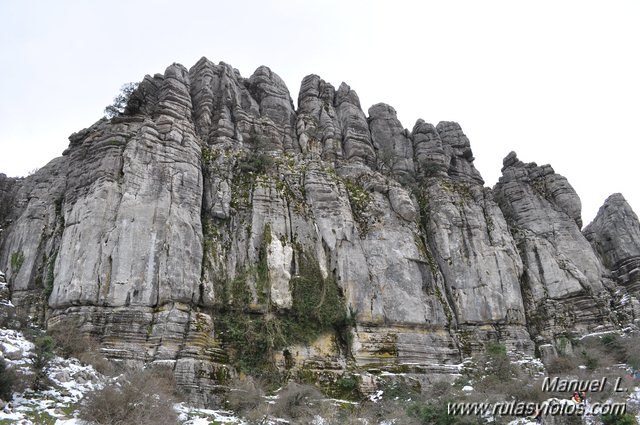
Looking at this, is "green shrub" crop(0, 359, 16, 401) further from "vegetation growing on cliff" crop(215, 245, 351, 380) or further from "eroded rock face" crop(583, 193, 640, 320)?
"eroded rock face" crop(583, 193, 640, 320)

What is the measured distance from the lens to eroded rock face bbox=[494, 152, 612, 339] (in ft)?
122

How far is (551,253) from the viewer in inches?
1624

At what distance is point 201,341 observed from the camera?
25984 mm

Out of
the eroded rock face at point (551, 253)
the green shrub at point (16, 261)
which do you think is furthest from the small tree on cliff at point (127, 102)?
the eroded rock face at point (551, 253)

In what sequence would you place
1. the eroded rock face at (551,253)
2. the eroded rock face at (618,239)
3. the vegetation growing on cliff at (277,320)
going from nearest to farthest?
the vegetation growing on cliff at (277,320) → the eroded rock face at (551,253) → the eroded rock face at (618,239)

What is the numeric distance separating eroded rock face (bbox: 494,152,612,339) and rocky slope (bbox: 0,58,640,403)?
151 millimetres

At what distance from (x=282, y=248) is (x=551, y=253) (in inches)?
924

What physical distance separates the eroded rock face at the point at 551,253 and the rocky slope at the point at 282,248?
0.50 ft

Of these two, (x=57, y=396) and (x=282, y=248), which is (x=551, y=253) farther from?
(x=57, y=396)

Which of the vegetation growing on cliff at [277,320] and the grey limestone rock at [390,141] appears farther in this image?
the grey limestone rock at [390,141]

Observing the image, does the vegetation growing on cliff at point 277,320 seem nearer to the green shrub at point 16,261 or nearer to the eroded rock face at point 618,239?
the green shrub at point 16,261

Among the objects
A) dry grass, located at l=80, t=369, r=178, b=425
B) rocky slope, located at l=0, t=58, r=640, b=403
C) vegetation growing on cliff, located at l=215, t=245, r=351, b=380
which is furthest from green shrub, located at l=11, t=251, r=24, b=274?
dry grass, located at l=80, t=369, r=178, b=425

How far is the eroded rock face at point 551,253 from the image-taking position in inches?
1459

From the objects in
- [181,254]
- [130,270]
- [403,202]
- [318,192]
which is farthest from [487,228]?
[130,270]
